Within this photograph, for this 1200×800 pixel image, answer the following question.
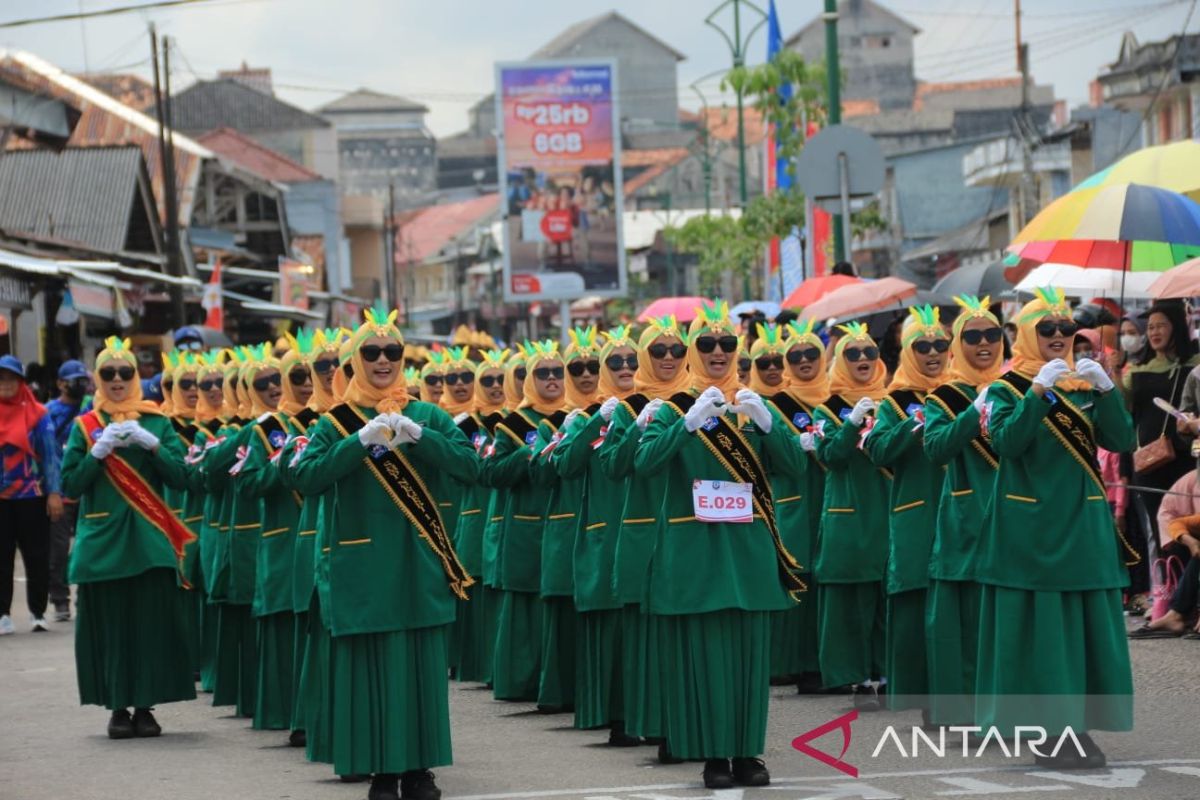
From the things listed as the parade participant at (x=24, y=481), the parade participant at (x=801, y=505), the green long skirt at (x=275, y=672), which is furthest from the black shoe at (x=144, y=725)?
the parade participant at (x=24, y=481)

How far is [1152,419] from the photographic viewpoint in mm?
14531

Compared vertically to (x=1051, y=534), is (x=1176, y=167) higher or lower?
higher

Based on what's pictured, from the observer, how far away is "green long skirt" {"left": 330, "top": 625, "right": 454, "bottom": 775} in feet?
29.5

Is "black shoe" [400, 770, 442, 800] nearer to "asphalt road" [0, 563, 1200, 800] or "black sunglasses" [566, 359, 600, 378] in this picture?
"asphalt road" [0, 563, 1200, 800]

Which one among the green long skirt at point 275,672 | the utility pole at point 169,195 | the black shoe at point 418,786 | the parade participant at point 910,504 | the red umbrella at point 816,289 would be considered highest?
the utility pole at point 169,195

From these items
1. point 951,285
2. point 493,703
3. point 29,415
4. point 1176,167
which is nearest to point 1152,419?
point 1176,167

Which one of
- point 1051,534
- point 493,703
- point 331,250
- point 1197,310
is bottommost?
point 493,703

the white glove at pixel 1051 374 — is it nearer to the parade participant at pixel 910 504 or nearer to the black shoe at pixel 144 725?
the parade participant at pixel 910 504

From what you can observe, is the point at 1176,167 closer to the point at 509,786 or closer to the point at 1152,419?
the point at 1152,419

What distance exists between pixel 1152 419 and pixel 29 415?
8786mm

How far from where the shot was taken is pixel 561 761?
1015 centimetres

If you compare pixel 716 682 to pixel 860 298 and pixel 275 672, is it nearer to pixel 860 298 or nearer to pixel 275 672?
pixel 275 672

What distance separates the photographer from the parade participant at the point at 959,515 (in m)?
10.0

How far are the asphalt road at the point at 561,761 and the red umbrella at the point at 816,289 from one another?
697 cm
